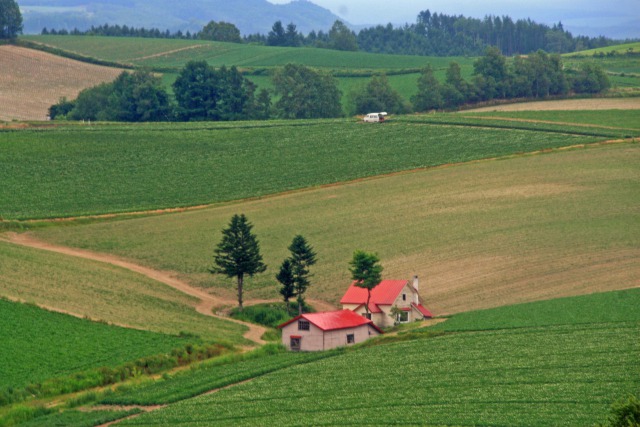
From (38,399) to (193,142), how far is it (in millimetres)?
65019

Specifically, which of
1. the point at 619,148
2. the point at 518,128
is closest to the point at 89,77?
the point at 518,128

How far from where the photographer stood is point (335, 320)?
5759 centimetres

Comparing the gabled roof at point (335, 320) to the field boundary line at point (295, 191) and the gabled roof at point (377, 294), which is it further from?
the field boundary line at point (295, 191)

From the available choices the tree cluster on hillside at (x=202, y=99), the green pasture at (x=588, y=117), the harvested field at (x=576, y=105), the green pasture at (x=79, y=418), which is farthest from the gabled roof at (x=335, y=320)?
the tree cluster on hillside at (x=202, y=99)

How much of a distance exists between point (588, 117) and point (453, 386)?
257ft

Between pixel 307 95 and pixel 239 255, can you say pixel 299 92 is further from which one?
pixel 239 255

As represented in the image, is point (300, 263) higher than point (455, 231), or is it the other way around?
point (455, 231)

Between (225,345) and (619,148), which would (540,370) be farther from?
(619,148)

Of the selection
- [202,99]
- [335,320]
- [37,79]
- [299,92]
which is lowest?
[335,320]

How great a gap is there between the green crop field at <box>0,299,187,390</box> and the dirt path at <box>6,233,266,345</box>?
770cm

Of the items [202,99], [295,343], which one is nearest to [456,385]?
[295,343]

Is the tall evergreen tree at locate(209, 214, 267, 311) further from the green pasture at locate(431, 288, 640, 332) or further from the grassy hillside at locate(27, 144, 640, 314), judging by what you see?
the green pasture at locate(431, 288, 640, 332)

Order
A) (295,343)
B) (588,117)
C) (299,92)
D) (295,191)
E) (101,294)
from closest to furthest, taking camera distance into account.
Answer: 1. (295,343)
2. (101,294)
3. (295,191)
4. (588,117)
5. (299,92)

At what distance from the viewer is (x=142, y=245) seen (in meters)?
76.2
